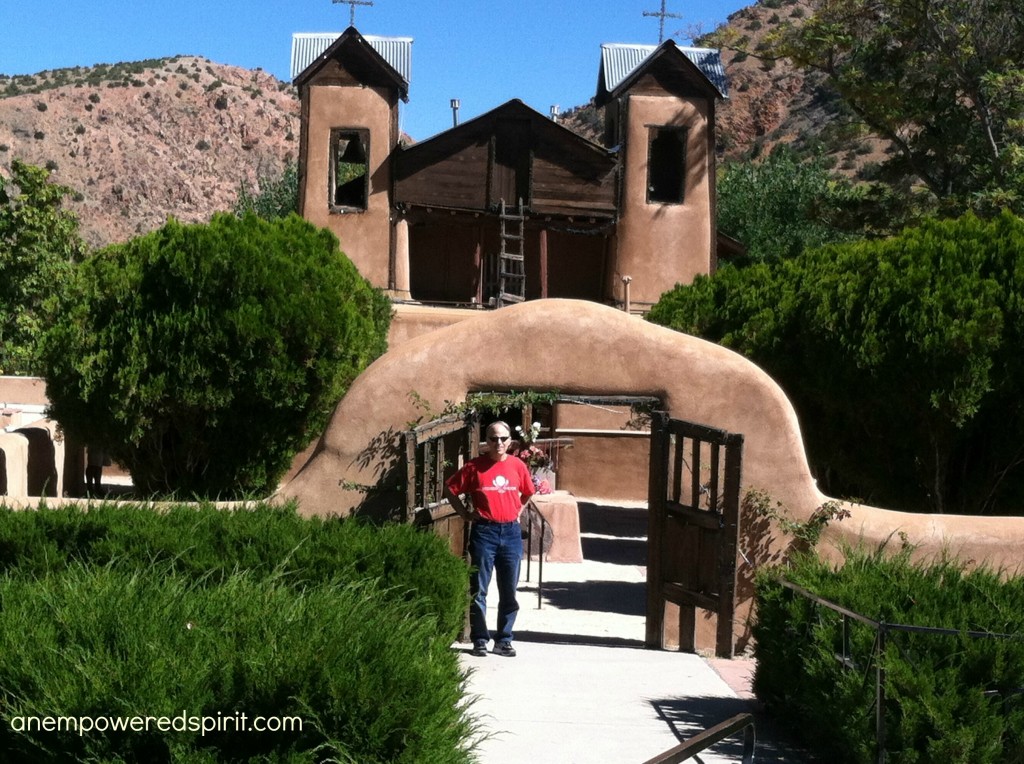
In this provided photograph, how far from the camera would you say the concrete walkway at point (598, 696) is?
729cm

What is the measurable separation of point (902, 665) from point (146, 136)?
85.9 metres

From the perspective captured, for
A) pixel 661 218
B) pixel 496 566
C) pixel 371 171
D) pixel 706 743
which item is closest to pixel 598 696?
pixel 496 566

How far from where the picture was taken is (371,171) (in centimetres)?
2975

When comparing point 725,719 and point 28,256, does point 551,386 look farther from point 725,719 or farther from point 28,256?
point 28,256

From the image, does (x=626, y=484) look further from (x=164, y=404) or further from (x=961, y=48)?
(x=164, y=404)

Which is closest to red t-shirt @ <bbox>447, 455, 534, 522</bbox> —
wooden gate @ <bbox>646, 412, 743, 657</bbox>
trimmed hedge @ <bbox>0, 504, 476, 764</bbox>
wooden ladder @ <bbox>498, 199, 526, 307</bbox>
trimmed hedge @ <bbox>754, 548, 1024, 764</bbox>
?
wooden gate @ <bbox>646, 412, 743, 657</bbox>

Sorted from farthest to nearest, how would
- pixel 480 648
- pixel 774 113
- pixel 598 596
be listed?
pixel 774 113 → pixel 598 596 → pixel 480 648

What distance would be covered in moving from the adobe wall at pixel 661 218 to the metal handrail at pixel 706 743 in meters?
25.0

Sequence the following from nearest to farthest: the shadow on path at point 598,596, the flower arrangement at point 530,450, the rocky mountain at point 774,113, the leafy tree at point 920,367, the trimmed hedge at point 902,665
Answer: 1. the trimmed hedge at point 902,665
2. the leafy tree at point 920,367
3. the shadow on path at point 598,596
4. the flower arrangement at point 530,450
5. the rocky mountain at point 774,113

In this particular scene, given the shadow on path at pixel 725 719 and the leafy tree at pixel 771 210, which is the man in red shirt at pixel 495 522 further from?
the leafy tree at pixel 771 210

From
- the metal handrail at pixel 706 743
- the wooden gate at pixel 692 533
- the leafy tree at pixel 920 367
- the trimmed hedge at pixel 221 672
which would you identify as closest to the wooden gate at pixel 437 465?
the wooden gate at pixel 692 533

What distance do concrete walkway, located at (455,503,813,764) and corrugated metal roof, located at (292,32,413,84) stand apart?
800 inches

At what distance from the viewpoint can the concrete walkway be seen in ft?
23.9

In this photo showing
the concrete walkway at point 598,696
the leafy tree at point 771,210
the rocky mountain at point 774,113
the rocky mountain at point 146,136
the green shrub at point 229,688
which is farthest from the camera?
the rocky mountain at point 146,136
